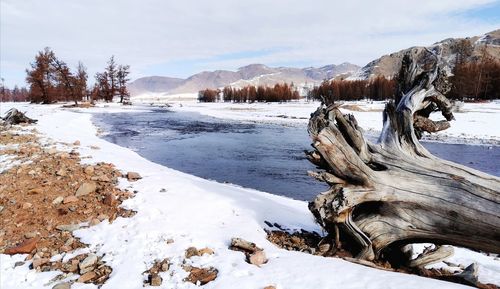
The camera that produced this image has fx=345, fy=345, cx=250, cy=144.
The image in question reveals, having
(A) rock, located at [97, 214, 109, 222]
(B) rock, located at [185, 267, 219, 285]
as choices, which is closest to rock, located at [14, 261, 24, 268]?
(A) rock, located at [97, 214, 109, 222]

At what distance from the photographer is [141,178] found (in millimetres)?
8750

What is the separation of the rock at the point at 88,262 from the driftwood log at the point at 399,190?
326 centimetres

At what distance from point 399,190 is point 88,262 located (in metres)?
4.64

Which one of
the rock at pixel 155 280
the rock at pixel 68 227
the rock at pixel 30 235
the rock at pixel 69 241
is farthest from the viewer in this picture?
the rock at pixel 68 227

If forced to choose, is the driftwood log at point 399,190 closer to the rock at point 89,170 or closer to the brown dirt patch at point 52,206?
the brown dirt patch at point 52,206

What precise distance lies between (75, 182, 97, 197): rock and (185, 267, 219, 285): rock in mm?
3814

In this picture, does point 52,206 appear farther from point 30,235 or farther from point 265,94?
point 265,94

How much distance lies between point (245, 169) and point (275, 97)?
11450 centimetres

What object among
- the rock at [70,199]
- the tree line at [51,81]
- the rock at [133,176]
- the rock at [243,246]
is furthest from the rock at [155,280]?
the tree line at [51,81]

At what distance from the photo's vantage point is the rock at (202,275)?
438 cm

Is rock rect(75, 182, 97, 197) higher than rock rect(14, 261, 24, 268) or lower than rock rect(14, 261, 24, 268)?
higher

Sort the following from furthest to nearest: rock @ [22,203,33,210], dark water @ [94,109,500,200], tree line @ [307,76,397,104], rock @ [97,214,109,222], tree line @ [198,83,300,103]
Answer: tree line @ [198,83,300,103], tree line @ [307,76,397,104], dark water @ [94,109,500,200], rock @ [22,203,33,210], rock @ [97,214,109,222]

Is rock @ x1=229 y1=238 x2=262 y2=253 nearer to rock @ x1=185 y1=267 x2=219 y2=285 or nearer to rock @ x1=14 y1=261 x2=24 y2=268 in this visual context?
rock @ x1=185 y1=267 x2=219 y2=285

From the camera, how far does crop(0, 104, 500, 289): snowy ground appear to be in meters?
4.25
